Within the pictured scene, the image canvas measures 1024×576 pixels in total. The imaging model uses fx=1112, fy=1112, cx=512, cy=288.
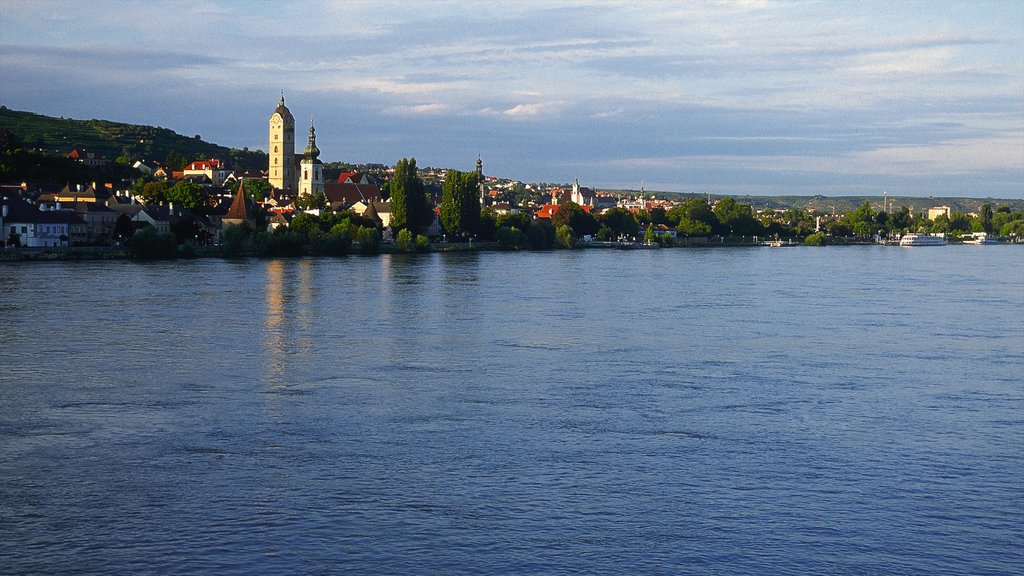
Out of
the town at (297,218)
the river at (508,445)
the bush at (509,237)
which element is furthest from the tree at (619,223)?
the river at (508,445)

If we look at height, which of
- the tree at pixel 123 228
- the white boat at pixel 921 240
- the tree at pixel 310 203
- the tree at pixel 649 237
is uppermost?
the tree at pixel 310 203

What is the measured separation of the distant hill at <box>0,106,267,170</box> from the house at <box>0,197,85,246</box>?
4579cm

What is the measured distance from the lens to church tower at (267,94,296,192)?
269ft

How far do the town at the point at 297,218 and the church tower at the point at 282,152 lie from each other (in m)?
0.09

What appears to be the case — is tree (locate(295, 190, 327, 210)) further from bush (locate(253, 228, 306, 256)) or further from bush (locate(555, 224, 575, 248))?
bush (locate(253, 228, 306, 256))

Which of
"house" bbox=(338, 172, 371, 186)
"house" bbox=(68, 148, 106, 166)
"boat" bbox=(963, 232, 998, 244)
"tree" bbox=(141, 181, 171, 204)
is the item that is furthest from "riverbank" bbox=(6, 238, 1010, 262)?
"boat" bbox=(963, 232, 998, 244)

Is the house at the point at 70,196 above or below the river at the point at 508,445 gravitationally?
above

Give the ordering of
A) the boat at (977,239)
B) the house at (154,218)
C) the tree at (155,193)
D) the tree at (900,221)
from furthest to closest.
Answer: the tree at (900,221) < the boat at (977,239) < the tree at (155,193) < the house at (154,218)

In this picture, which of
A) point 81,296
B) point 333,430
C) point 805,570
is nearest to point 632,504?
point 805,570

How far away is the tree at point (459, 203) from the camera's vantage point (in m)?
57.7

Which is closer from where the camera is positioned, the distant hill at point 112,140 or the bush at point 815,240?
the bush at point 815,240

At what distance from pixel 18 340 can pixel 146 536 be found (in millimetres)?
10682

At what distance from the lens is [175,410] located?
11656 mm

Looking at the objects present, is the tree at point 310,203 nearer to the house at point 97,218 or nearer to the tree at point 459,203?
the tree at point 459,203
